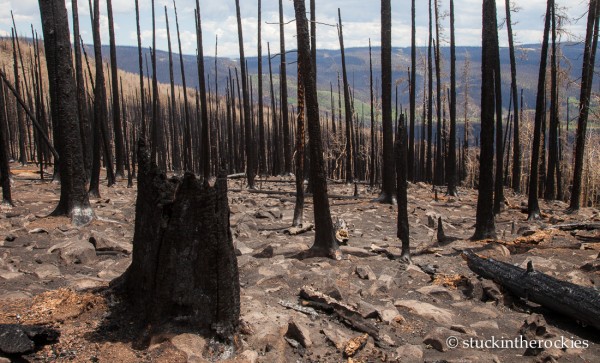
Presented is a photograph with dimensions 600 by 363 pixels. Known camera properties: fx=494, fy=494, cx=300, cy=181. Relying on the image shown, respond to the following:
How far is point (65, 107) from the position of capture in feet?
26.3

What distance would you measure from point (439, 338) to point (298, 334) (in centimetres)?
151

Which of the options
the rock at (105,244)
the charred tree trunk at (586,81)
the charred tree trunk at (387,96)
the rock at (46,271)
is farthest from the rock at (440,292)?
the charred tree trunk at (586,81)

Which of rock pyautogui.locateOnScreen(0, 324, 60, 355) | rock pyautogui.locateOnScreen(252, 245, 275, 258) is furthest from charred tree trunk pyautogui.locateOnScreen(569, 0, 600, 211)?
rock pyautogui.locateOnScreen(0, 324, 60, 355)

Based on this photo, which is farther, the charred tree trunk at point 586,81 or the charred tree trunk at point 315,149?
the charred tree trunk at point 586,81

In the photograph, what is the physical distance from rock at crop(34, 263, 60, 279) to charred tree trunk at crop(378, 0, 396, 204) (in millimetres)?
8609

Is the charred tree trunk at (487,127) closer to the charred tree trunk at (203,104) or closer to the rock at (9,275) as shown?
the rock at (9,275)

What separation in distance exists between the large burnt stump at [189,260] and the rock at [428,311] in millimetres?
2514

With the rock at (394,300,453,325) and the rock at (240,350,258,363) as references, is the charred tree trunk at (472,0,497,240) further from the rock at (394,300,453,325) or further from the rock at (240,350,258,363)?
the rock at (240,350,258,363)

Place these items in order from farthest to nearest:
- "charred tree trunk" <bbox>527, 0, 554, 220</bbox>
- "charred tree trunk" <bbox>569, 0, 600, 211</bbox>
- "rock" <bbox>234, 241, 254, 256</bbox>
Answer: "charred tree trunk" <bbox>569, 0, 600, 211</bbox>
"charred tree trunk" <bbox>527, 0, 554, 220</bbox>
"rock" <bbox>234, 241, 254, 256</bbox>

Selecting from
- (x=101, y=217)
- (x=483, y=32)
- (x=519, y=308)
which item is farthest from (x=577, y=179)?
(x=101, y=217)

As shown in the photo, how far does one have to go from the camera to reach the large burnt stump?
380 centimetres

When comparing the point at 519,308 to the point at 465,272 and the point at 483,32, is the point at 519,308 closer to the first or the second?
the point at 465,272

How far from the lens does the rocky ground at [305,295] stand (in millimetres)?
3795

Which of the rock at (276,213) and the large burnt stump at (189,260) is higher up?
the large burnt stump at (189,260)
